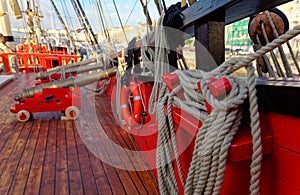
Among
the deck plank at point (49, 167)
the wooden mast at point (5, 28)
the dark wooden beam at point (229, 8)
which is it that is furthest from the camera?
the wooden mast at point (5, 28)

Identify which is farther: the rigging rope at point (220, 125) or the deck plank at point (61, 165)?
the deck plank at point (61, 165)

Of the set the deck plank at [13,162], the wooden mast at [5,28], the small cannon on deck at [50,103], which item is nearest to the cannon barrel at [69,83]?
the small cannon on deck at [50,103]

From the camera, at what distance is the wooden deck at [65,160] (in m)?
1.35

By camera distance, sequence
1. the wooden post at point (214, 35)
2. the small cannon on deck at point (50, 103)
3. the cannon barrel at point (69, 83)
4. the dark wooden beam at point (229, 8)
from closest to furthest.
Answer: the dark wooden beam at point (229, 8), the wooden post at point (214, 35), the small cannon on deck at point (50, 103), the cannon barrel at point (69, 83)

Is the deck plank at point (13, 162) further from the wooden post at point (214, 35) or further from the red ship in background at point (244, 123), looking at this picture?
the wooden post at point (214, 35)

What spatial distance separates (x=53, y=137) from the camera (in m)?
2.12

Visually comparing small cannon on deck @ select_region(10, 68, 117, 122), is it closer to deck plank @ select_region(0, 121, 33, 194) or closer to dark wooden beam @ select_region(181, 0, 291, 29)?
deck plank @ select_region(0, 121, 33, 194)

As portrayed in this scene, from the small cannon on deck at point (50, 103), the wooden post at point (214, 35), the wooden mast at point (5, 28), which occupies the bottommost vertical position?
the small cannon on deck at point (50, 103)

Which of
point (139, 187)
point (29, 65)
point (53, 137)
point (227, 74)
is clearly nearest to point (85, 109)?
point (53, 137)

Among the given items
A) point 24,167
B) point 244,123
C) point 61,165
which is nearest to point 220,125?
point 244,123

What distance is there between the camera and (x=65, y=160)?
5.49 ft

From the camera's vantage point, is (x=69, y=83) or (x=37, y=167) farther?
(x=69, y=83)

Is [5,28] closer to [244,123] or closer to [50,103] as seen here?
[50,103]

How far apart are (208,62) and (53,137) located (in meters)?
1.63
